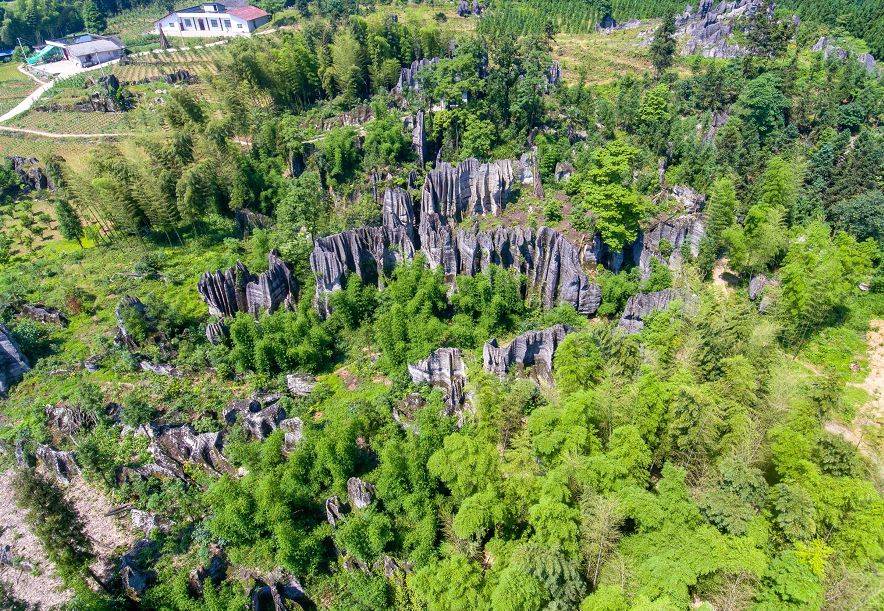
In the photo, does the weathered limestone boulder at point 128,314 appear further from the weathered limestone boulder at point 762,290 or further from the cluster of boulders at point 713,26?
the cluster of boulders at point 713,26

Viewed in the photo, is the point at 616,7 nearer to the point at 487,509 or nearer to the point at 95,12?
the point at 487,509

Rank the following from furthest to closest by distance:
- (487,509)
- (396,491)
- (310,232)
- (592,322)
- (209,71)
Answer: (209,71) < (310,232) < (592,322) < (396,491) < (487,509)

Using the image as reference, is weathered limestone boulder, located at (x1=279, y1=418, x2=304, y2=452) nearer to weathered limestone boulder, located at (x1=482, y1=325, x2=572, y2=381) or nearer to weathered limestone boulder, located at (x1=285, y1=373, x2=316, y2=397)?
weathered limestone boulder, located at (x1=285, y1=373, x2=316, y2=397)

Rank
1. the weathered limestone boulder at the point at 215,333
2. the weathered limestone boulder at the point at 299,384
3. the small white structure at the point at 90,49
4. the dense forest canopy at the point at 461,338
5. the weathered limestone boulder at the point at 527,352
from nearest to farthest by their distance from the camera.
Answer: the dense forest canopy at the point at 461,338 < the weathered limestone boulder at the point at 527,352 < the weathered limestone boulder at the point at 299,384 < the weathered limestone boulder at the point at 215,333 < the small white structure at the point at 90,49

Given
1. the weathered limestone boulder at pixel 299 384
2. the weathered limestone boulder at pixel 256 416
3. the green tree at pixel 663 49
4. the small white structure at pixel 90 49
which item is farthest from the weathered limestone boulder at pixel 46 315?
the green tree at pixel 663 49

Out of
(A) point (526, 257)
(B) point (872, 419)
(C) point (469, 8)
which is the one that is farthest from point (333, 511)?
(C) point (469, 8)

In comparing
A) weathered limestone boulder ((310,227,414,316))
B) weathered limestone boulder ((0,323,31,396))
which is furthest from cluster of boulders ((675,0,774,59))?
weathered limestone boulder ((0,323,31,396))

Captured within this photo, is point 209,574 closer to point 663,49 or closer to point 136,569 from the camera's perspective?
point 136,569

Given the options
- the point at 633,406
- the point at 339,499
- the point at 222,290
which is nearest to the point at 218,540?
the point at 339,499
